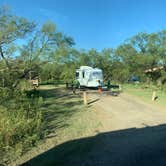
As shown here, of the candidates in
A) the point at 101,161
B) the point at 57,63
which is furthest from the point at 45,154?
the point at 57,63

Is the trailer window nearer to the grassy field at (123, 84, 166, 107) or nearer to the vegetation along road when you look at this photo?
the grassy field at (123, 84, 166, 107)

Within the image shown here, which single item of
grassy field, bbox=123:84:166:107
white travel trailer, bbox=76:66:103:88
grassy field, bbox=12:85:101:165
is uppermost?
white travel trailer, bbox=76:66:103:88

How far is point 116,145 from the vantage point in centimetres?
955

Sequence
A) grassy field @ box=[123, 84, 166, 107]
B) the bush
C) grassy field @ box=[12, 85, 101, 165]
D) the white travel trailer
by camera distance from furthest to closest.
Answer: the white travel trailer
grassy field @ box=[123, 84, 166, 107]
grassy field @ box=[12, 85, 101, 165]
the bush

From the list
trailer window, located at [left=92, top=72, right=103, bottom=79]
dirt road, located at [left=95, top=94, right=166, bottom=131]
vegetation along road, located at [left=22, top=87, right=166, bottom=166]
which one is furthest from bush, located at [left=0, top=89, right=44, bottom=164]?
trailer window, located at [left=92, top=72, right=103, bottom=79]

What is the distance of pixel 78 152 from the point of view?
888 cm

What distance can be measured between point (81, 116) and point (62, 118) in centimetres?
106

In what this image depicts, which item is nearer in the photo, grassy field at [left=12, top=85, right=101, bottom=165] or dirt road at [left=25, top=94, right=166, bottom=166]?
dirt road at [left=25, top=94, right=166, bottom=166]

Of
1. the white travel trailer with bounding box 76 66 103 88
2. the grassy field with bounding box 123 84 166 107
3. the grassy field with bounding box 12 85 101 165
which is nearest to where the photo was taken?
the grassy field with bounding box 12 85 101 165

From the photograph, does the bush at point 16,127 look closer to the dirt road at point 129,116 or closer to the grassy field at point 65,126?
the grassy field at point 65,126

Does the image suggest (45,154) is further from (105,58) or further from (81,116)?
(105,58)

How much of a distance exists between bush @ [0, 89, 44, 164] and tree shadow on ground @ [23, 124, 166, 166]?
1.15 m

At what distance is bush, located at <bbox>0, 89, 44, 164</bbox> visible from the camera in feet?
32.0

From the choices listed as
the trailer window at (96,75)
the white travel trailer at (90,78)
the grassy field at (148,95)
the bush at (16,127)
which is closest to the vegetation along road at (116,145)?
the bush at (16,127)
